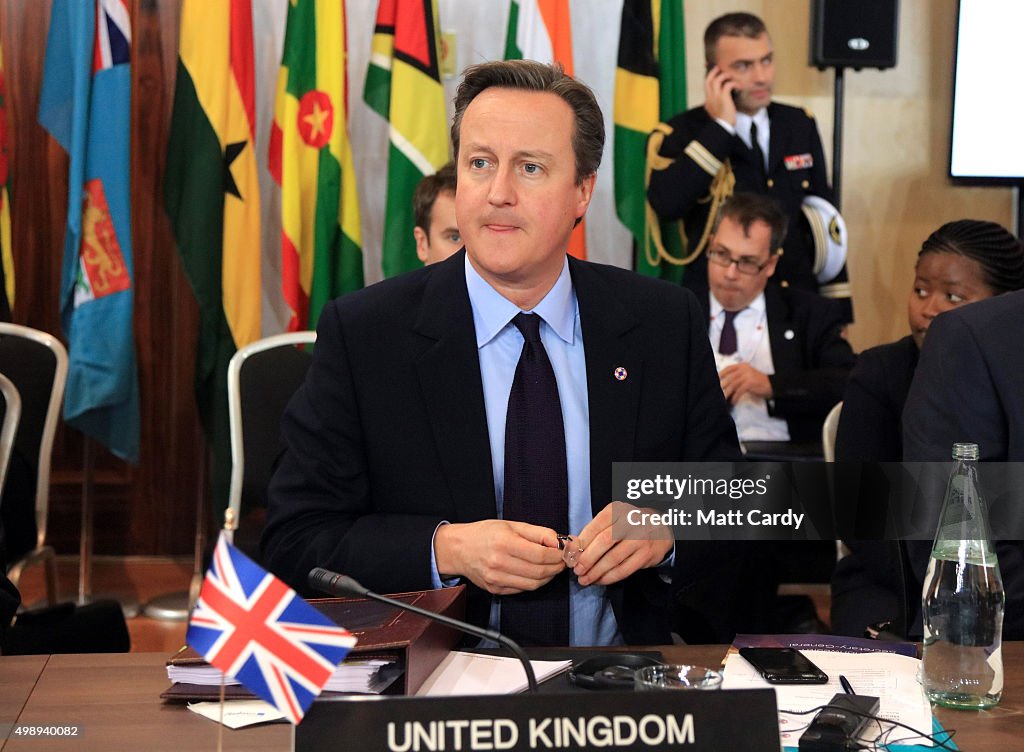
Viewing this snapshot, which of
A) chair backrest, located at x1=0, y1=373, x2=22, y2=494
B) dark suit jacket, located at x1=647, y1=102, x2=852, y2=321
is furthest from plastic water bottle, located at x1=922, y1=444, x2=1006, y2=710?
dark suit jacket, located at x1=647, y1=102, x2=852, y2=321

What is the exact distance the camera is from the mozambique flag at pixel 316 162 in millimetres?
4215

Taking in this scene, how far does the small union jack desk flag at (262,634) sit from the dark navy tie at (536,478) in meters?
0.70

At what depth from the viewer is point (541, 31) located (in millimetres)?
4355

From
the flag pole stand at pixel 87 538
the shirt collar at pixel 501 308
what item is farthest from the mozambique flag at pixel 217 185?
the shirt collar at pixel 501 308

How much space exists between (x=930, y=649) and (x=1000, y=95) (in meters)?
3.93

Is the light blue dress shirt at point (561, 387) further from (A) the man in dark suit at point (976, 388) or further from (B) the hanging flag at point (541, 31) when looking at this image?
(B) the hanging flag at point (541, 31)

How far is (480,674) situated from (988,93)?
4171mm

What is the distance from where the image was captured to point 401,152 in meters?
4.22

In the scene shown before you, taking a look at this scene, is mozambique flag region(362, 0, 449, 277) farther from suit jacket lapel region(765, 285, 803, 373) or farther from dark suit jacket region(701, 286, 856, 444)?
suit jacket lapel region(765, 285, 803, 373)

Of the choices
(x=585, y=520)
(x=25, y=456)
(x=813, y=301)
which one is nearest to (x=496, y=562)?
(x=585, y=520)

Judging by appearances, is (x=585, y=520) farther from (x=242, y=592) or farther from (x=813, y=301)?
(x=813, y=301)

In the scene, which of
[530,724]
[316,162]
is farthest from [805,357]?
[530,724]

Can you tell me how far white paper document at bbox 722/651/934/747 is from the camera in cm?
127

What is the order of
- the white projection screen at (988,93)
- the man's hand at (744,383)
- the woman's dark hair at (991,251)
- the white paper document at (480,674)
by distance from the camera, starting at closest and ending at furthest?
the white paper document at (480,674) < the woman's dark hair at (991,251) < the man's hand at (744,383) < the white projection screen at (988,93)
